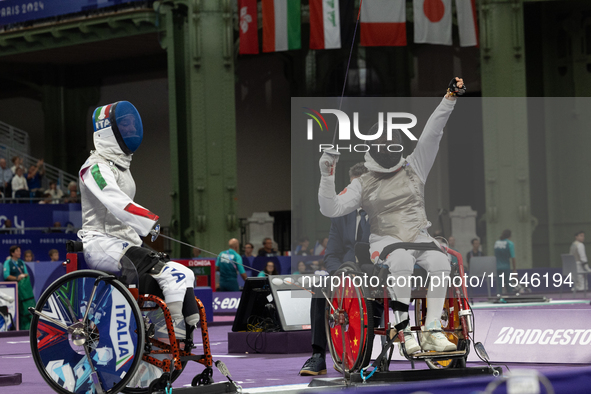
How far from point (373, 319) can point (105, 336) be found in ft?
6.63

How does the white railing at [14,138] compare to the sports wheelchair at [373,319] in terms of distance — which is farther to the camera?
the white railing at [14,138]

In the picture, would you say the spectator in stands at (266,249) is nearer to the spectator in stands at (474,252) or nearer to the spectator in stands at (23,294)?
the spectator in stands at (23,294)

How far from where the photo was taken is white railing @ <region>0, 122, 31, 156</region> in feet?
100

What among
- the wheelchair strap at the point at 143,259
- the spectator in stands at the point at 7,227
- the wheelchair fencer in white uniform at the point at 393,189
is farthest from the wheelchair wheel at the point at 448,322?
the spectator in stands at the point at 7,227

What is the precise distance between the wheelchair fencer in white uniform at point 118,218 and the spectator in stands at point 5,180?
68.9 feet

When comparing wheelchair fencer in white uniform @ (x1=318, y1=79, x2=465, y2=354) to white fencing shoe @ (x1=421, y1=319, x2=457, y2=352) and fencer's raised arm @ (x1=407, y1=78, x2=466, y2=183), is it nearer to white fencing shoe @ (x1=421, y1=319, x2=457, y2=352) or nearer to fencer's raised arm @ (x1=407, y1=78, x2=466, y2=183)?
fencer's raised arm @ (x1=407, y1=78, x2=466, y2=183)

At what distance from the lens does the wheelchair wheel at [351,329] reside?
6.30 m

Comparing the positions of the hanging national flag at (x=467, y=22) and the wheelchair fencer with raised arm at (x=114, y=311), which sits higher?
the hanging national flag at (x=467, y=22)

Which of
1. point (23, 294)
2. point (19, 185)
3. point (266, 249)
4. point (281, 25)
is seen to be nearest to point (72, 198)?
point (19, 185)

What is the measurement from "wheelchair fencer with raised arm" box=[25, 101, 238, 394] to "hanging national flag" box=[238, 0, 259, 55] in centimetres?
1793

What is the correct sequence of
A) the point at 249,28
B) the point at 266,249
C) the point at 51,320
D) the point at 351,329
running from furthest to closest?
the point at 249,28, the point at 266,249, the point at 351,329, the point at 51,320

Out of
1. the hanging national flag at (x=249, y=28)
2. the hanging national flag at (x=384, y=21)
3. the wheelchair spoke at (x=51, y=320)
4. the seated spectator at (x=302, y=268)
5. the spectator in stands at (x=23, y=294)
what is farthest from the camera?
the hanging national flag at (x=249, y=28)

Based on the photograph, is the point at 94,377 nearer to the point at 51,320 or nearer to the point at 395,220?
the point at 51,320
